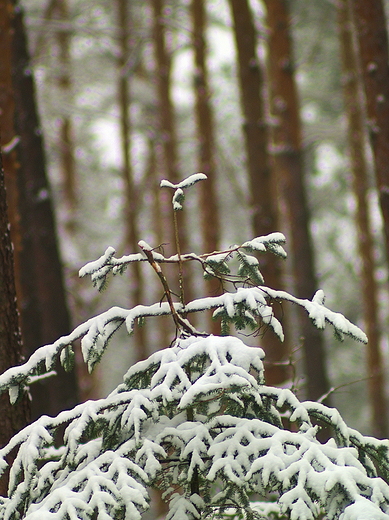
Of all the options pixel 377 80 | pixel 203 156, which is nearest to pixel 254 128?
pixel 377 80

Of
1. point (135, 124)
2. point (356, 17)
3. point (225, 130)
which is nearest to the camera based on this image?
point (356, 17)

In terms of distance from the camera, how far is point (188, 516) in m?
1.98

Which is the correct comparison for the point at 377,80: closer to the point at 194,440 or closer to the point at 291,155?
the point at 194,440

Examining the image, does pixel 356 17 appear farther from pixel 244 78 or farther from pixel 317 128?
pixel 317 128

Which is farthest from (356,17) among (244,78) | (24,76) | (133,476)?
(133,476)

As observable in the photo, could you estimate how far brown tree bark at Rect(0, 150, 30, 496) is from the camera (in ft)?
9.43

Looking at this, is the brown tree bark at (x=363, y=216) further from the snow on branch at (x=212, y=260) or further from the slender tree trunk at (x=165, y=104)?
the snow on branch at (x=212, y=260)

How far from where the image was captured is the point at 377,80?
202 inches

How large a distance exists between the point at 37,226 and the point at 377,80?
3898 millimetres

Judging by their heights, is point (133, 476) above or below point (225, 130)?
below

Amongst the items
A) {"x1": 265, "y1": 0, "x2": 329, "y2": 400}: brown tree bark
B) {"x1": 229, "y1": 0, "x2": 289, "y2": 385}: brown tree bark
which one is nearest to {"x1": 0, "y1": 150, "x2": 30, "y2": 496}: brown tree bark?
{"x1": 229, "y1": 0, "x2": 289, "y2": 385}: brown tree bark

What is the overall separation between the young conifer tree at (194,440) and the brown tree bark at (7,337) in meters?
0.66

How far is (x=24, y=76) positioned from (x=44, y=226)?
1734 millimetres

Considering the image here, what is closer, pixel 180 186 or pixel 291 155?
pixel 180 186
